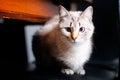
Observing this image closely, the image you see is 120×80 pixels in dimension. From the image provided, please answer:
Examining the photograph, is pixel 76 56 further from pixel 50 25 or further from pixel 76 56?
pixel 50 25

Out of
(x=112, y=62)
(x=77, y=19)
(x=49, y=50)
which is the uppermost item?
(x=77, y=19)

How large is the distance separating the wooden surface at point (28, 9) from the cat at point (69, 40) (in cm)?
8

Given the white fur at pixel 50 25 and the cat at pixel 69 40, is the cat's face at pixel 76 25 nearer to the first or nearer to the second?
the cat at pixel 69 40

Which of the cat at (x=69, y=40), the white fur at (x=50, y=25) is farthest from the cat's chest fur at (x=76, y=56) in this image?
the white fur at (x=50, y=25)

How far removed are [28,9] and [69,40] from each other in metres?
0.23

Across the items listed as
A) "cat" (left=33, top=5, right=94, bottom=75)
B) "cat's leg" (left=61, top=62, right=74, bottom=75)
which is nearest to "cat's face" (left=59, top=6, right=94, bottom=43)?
"cat" (left=33, top=5, right=94, bottom=75)

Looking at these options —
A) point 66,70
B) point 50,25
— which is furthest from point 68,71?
point 50,25

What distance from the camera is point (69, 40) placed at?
27.6 inches

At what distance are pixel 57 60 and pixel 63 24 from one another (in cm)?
15

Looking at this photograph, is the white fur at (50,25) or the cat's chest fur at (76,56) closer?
the cat's chest fur at (76,56)

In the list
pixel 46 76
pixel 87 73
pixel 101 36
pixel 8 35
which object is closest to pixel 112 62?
pixel 101 36

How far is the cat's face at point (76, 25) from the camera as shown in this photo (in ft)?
2.22

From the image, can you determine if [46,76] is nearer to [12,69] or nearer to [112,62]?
[12,69]

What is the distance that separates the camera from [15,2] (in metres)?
0.76
